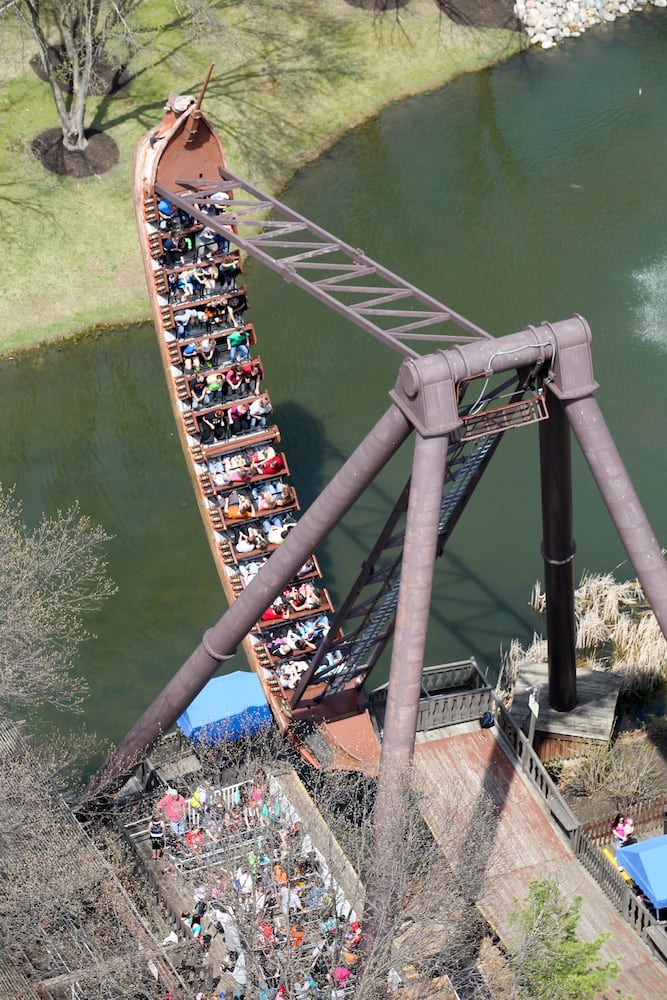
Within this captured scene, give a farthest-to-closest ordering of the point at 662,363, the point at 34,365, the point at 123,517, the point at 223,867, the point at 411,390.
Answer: the point at 34,365
the point at 662,363
the point at 123,517
the point at 223,867
the point at 411,390

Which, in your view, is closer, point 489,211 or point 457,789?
point 457,789

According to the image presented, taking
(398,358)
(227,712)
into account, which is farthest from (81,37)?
(227,712)

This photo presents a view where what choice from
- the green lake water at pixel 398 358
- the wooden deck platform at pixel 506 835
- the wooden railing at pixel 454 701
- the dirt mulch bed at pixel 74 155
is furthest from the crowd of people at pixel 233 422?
the dirt mulch bed at pixel 74 155

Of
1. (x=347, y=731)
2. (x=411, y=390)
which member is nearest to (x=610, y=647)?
(x=347, y=731)

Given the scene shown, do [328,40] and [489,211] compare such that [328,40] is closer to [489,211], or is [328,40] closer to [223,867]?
[489,211]

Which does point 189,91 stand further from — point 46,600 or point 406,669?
point 406,669

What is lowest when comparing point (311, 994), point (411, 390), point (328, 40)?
point (311, 994)

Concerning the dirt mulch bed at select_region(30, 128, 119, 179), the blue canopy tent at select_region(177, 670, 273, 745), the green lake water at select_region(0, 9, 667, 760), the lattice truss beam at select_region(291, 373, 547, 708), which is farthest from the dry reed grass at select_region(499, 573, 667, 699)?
the dirt mulch bed at select_region(30, 128, 119, 179)

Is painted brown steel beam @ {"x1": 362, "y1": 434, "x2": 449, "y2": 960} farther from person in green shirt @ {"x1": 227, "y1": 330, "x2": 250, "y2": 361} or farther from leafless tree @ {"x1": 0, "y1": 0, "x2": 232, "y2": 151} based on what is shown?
leafless tree @ {"x1": 0, "y1": 0, "x2": 232, "y2": 151}
